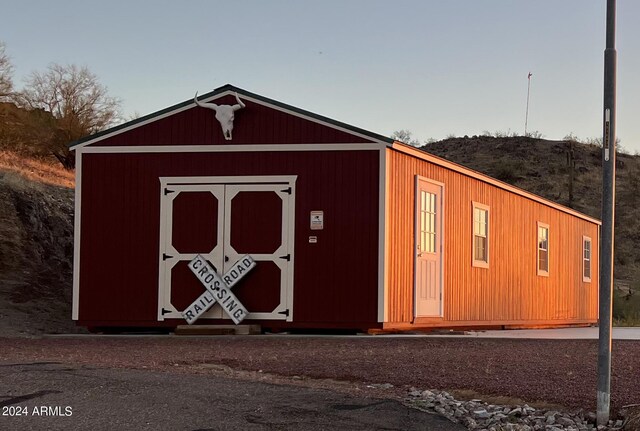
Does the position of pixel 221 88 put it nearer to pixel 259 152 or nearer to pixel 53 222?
pixel 259 152

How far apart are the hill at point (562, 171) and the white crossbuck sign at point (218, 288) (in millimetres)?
34269

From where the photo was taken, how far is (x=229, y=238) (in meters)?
15.7

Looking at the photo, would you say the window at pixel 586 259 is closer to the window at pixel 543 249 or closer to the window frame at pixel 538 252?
the window frame at pixel 538 252

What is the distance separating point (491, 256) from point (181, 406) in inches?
493

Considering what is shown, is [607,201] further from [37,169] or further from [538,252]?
[37,169]

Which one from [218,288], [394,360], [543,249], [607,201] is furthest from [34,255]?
[607,201]

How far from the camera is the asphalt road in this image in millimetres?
7164

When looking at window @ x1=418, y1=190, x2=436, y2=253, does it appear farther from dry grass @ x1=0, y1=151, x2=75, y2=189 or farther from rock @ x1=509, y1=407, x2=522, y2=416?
dry grass @ x1=0, y1=151, x2=75, y2=189

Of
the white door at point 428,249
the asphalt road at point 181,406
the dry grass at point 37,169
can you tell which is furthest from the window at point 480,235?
the dry grass at point 37,169

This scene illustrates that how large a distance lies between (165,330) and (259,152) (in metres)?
3.42

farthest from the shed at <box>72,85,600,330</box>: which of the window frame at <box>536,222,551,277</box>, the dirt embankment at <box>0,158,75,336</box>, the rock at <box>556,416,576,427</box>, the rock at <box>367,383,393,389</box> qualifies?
the rock at <box>556,416,576,427</box>

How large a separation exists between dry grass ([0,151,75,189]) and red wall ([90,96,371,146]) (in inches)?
484

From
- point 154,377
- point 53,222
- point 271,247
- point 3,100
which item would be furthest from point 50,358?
Answer: point 3,100

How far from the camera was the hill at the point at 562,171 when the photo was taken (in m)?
52.9
